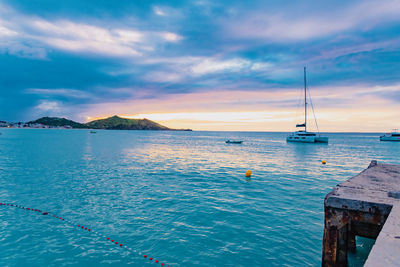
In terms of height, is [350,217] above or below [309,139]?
below

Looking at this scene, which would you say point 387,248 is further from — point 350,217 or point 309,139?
point 309,139

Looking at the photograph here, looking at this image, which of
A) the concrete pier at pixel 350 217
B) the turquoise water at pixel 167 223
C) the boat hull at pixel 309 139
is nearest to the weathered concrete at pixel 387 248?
the concrete pier at pixel 350 217

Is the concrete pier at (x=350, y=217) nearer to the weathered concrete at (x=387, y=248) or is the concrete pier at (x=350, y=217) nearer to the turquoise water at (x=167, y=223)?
the weathered concrete at (x=387, y=248)

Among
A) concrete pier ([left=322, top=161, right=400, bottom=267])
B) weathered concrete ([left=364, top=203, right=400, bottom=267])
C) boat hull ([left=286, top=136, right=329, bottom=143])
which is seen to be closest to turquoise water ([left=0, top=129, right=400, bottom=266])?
concrete pier ([left=322, top=161, right=400, bottom=267])

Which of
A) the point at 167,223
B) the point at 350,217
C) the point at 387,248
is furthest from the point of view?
the point at 167,223

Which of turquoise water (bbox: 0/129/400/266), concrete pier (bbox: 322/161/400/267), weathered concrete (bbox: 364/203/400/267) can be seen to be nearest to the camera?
weathered concrete (bbox: 364/203/400/267)

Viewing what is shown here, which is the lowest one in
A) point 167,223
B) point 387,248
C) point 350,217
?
point 167,223

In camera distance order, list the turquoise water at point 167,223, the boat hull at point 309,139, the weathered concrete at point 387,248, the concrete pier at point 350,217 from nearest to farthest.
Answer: the weathered concrete at point 387,248
the concrete pier at point 350,217
the turquoise water at point 167,223
the boat hull at point 309,139

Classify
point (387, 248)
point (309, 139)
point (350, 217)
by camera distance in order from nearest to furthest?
1. point (387, 248)
2. point (350, 217)
3. point (309, 139)

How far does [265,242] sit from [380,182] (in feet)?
18.9

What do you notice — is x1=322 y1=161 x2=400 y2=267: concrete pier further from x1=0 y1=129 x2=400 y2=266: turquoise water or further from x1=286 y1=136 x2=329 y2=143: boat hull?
x1=286 y1=136 x2=329 y2=143: boat hull

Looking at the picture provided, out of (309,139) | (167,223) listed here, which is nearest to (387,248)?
(167,223)

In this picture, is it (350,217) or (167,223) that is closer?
(350,217)

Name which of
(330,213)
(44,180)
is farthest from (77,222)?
(44,180)
